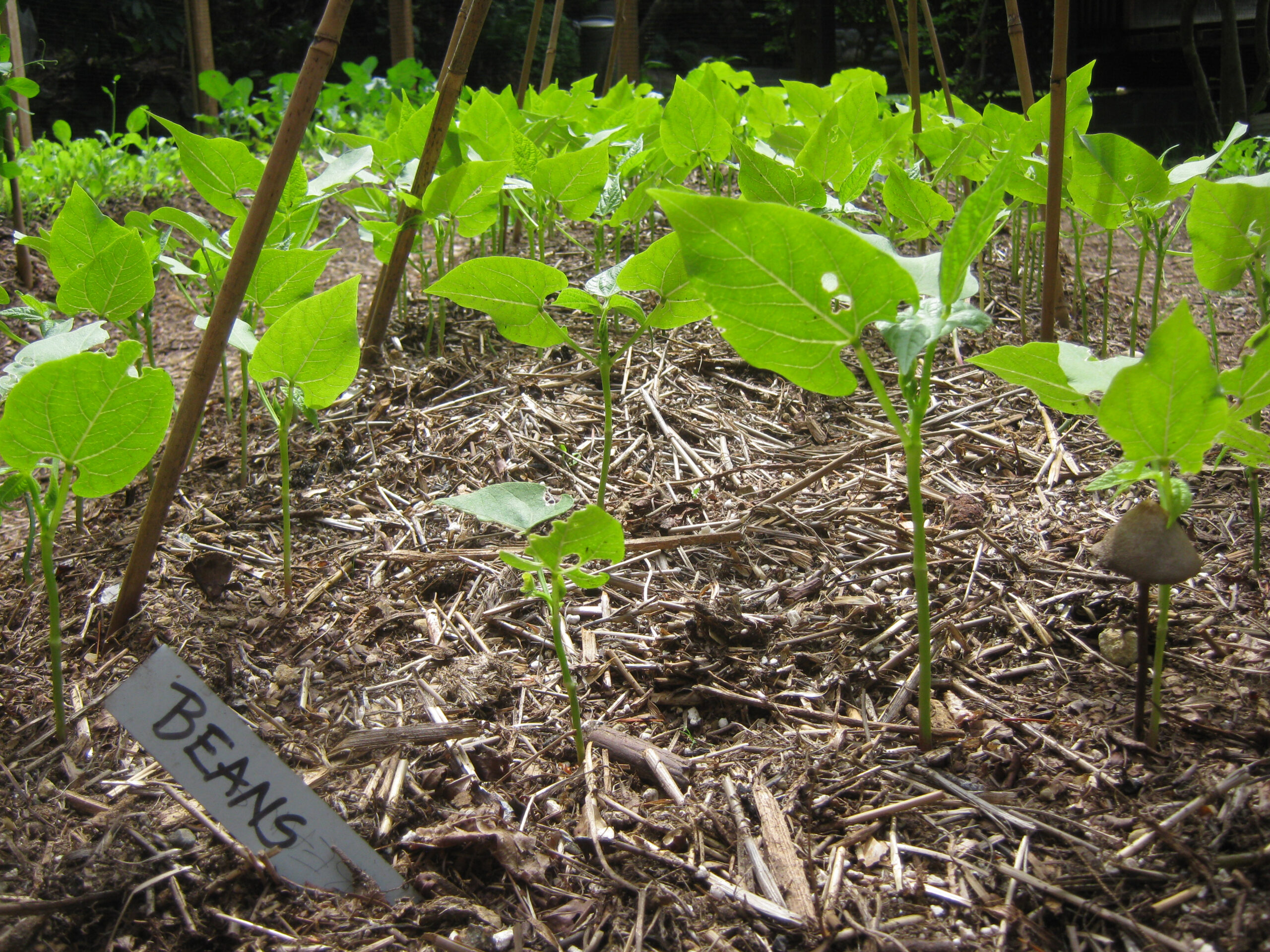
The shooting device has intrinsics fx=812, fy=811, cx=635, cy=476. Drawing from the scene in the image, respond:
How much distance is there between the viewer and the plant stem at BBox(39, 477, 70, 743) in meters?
0.61

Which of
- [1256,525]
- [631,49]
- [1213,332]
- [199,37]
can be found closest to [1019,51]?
[1213,332]

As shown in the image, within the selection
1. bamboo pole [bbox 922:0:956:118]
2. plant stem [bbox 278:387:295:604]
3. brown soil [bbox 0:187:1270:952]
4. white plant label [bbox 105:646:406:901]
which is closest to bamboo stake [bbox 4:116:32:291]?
brown soil [bbox 0:187:1270:952]

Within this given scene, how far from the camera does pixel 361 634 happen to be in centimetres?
80

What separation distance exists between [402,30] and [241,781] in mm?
3590

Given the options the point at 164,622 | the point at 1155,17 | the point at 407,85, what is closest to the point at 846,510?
the point at 164,622

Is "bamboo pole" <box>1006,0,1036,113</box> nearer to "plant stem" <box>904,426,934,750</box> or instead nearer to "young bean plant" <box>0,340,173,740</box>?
"plant stem" <box>904,426,934,750</box>

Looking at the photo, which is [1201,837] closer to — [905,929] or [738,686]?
[905,929]

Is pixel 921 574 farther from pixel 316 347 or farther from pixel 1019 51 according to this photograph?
pixel 1019 51

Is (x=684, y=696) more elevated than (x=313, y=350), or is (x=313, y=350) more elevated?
(x=313, y=350)

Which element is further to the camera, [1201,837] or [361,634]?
[361,634]

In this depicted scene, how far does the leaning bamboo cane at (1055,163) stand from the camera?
1.00 meters

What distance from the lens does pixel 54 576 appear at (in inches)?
24.9

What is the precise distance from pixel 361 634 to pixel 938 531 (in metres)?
0.63

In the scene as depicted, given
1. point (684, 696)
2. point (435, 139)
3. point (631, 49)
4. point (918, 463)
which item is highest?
point (631, 49)
